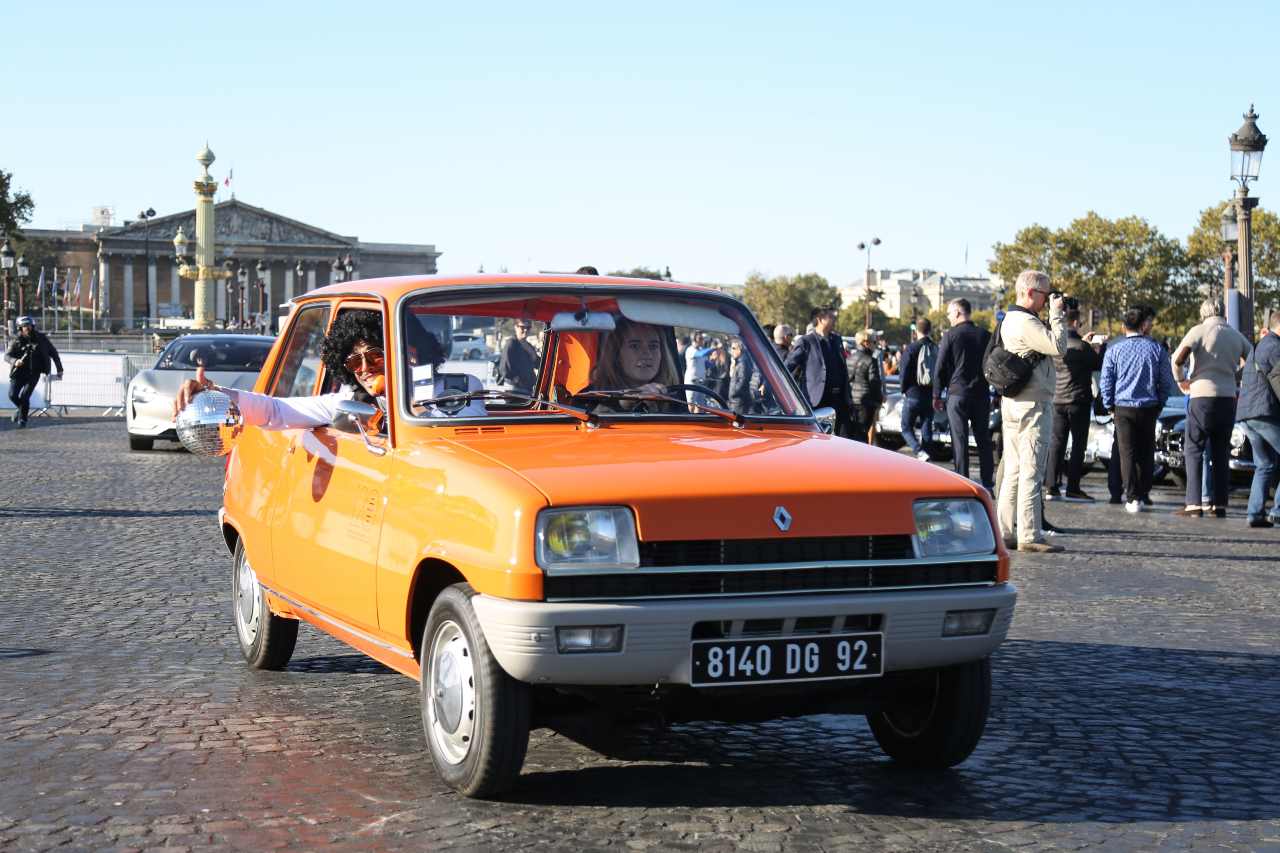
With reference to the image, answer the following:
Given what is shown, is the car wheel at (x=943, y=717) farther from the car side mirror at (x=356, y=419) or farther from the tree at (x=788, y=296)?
the tree at (x=788, y=296)

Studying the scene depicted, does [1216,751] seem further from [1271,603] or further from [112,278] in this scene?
[112,278]

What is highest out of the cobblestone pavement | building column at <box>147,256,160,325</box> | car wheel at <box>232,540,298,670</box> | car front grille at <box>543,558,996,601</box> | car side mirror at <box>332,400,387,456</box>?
building column at <box>147,256,160,325</box>

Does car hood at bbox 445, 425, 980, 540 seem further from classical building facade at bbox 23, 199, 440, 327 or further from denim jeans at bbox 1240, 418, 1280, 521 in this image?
classical building facade at bbox 23, 199, 440, 327

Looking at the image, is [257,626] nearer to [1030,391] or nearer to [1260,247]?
[1030,391]

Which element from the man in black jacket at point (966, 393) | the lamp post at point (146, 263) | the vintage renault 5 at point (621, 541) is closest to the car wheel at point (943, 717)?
the vintage renault 5 at point (621, 541)

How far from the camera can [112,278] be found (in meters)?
144

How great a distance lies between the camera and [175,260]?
464 ft

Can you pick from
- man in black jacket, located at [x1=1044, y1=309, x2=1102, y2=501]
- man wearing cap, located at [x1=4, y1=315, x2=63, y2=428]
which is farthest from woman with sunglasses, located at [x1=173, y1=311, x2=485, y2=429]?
man wearing cap, located at [x1=4, y1=315, x2=63, y2=428]

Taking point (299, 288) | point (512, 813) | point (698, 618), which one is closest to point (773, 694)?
point (698, 618)

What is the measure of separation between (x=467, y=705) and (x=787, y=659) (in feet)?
2.95

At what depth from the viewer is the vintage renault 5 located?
14.9 feet

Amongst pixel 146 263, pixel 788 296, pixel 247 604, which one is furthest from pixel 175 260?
pixel 247 604

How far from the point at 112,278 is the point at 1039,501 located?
13985 centimetres

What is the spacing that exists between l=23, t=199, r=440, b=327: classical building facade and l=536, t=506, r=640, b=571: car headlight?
454 ft
